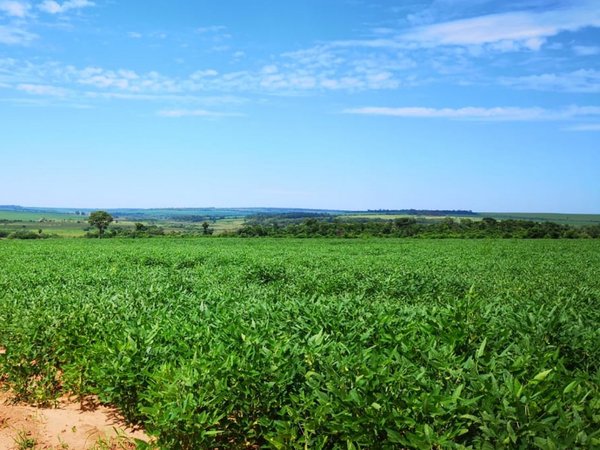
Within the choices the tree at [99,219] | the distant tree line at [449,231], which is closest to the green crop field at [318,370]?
the distant tree line at [449,231]

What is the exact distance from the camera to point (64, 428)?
5.45 meters

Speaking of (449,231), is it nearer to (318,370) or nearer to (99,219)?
(99,219)

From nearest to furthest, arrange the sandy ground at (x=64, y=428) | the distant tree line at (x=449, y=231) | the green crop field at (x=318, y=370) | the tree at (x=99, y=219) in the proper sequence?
the green crop field at (x=318, y=370) → the sandy ground at (x=64, y=428) → the distant tree line at (x=449, y=231) → the tree at (x=99, y=219)

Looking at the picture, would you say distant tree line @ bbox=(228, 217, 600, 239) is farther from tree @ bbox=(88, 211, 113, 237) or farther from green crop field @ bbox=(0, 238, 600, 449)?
green crop field @ bbox=(0, 238, 600, 449)

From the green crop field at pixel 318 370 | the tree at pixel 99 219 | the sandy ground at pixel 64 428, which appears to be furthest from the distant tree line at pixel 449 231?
the sandy ground at pixel 64 428

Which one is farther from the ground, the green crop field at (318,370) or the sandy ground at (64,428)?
the green crop field at (318,370)

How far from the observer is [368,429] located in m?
3.57

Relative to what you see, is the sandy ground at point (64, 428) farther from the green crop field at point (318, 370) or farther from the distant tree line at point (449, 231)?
the distant tree line at point (449, 231)

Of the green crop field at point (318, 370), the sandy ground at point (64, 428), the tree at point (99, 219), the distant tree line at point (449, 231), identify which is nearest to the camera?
the green crop field at point (318, 370)

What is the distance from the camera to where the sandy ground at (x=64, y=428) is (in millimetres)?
5027

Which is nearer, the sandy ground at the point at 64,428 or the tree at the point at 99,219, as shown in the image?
the sandy ground at the point at 64,428

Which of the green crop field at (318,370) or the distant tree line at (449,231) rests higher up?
the green crop field at (318,370)

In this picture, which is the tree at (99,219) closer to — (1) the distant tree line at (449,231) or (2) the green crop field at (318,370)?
(1) the distant tree line at (449,231)

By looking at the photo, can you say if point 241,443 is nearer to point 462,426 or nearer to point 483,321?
point 462,426
